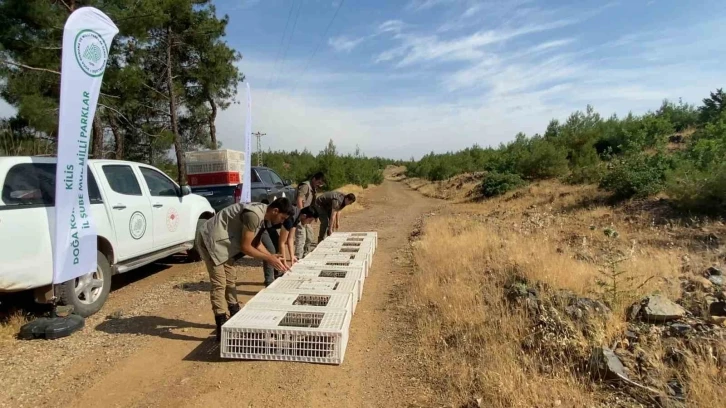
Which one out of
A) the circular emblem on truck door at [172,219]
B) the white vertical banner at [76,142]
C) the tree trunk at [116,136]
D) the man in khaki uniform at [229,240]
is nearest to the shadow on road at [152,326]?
the man in khaki uniform at [229,240]

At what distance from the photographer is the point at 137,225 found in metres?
6.20

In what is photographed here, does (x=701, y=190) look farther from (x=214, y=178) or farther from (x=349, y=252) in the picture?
(x=214, y=178)

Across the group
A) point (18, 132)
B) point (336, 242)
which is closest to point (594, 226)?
point (336, 242)

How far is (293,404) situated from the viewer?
332cm

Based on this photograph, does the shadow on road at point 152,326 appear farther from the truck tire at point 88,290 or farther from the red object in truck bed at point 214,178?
the red object in truck bed at point 214,178

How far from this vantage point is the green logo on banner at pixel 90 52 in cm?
483

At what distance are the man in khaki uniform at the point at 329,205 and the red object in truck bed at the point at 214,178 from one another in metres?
5.00

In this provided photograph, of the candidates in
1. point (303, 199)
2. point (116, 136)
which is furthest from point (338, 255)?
point (116, 136)

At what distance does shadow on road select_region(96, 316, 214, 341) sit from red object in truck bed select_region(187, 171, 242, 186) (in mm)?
7905

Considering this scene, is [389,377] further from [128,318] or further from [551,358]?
[128,318]

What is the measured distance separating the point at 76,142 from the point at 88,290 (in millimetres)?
1758

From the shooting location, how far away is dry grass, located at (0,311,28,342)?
14.5 feet

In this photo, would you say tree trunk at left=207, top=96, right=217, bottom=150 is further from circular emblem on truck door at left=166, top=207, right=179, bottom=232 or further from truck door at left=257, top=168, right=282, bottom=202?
circular emblem on truck door at left=166, top=207, right=179, bottom=232

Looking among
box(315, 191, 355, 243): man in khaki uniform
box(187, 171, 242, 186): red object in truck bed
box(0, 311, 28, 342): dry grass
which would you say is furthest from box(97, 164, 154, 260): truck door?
box(187, 171, 242, 186): red object in truck bed
